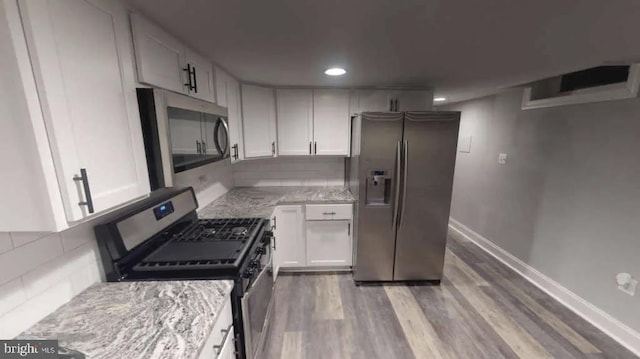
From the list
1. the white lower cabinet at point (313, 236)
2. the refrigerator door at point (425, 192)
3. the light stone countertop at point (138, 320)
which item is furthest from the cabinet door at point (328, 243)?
the light stone countertop at point (138, 320)

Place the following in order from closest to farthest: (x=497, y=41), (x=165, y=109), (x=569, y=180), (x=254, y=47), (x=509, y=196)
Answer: (x=165, y=109)
(x=497, y=41)
(x=254, y=47)
(x=569, y=180)
(x=509, y=196)

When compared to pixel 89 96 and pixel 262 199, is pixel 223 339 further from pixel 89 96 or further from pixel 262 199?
pixel 262 199

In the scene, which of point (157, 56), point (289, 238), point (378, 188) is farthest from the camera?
point (289, 238)

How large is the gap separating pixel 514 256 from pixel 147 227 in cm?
374

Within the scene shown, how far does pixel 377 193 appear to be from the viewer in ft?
8.53

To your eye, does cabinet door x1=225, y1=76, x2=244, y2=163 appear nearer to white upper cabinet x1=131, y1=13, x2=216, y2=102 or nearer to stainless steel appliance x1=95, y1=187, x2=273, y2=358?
white upper cabinet x1=131, y1=13, x2=216, y2=102

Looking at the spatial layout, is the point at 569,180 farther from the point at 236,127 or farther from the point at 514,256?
the point at 236,127

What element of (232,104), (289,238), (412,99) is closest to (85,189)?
(232,104)

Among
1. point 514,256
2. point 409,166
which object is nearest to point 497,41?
point 409,166

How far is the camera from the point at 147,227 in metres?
1.41

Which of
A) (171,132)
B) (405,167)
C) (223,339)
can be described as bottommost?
(223,339)

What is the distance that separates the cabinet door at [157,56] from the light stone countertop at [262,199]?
45.8 inches

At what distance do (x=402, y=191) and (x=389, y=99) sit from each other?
3.77 ft

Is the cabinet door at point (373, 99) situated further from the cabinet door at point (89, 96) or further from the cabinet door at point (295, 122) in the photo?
the cabinet door at point (89, 96)
